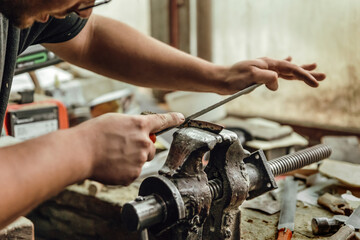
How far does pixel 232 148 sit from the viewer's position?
43.2 inches

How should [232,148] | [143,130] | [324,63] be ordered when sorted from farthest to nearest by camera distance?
[324,63]
[232,148]
[143,130]

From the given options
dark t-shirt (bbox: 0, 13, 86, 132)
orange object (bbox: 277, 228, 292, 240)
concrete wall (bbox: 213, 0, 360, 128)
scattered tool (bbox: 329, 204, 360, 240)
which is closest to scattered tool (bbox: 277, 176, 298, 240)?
orange object (bbox: 277, 228, 292, 240)

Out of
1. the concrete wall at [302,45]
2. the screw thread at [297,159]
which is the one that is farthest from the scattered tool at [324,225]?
the concrete wall at [302,45]

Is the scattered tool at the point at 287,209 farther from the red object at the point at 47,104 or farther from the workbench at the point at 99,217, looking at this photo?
the red object at the point at 47,104

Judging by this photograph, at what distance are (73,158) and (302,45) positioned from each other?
265 centimetres

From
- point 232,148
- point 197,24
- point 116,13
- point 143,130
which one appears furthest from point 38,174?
point 116,13

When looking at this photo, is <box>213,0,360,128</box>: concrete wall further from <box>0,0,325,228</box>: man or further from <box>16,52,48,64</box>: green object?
<box>16,52,48,64</box>: green object

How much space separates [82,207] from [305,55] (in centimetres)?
210

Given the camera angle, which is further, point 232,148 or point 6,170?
point 232,148

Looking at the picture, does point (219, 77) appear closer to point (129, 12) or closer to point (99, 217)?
point (99, 217)

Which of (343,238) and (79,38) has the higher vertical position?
(79,38)

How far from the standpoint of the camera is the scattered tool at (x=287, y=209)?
124 centimetres

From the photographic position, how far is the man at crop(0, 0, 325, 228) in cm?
78

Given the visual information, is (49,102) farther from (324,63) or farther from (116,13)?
(116,13)
